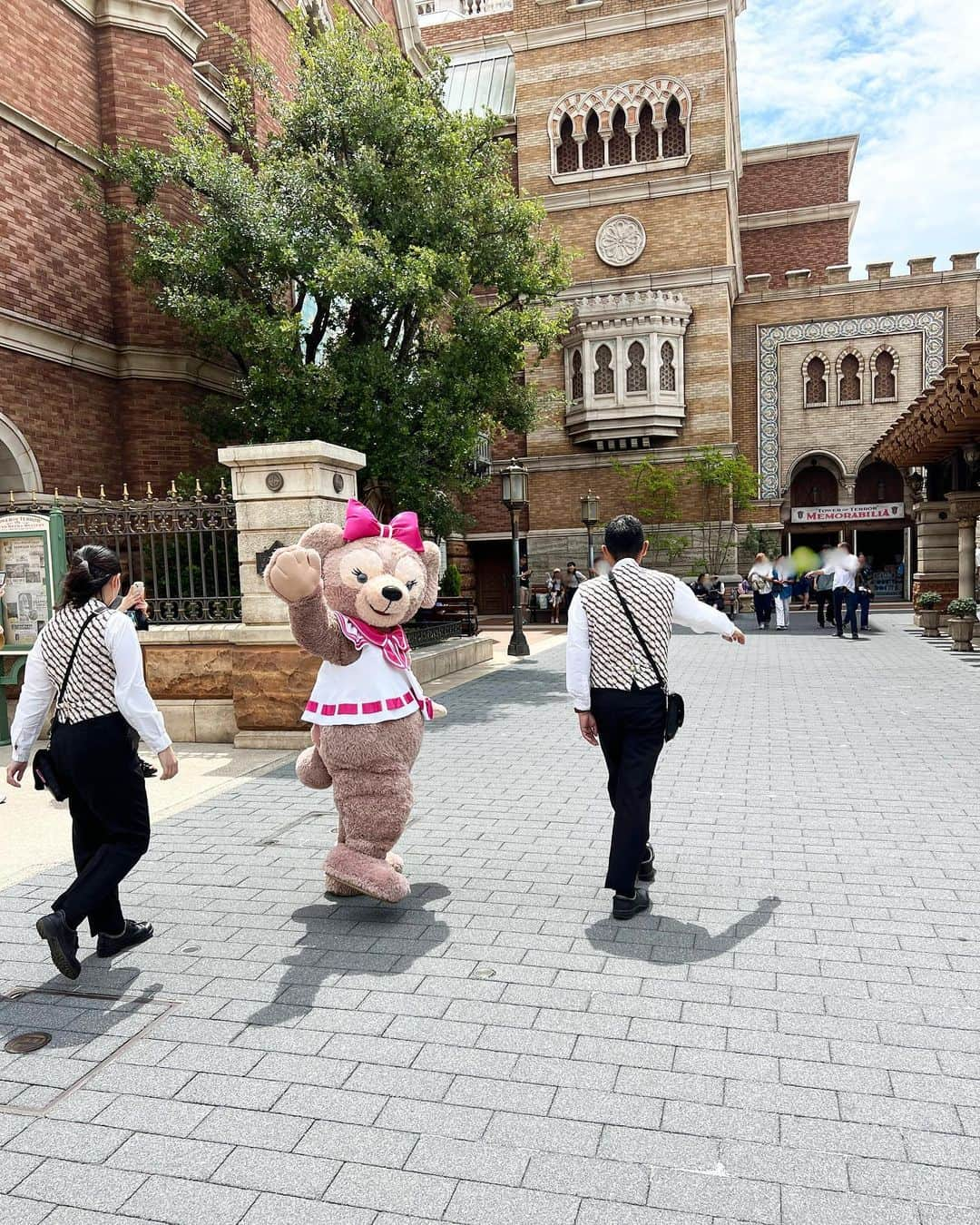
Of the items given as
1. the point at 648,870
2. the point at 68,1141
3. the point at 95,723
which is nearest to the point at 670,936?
the point at 648,870

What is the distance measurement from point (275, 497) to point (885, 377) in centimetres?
2657

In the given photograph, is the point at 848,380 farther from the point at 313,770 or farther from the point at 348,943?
the point at 348,943

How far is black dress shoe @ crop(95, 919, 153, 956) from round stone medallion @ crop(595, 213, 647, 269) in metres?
27.4

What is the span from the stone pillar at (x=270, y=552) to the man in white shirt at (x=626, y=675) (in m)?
4.59

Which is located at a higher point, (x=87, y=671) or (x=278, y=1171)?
(x=87, y=671)

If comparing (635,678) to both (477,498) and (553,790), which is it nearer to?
(553,790)

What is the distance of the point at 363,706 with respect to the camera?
455 centimetres

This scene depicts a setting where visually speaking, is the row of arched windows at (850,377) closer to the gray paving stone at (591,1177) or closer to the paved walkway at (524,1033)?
the paved walkway at (524,1033)

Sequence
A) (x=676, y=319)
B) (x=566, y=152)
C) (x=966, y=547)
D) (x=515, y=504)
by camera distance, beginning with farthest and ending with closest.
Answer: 1. (x=566, y=152)
2. (x=676, y=319)
3. (x=966, y=547)
4. (x=515, y=504)

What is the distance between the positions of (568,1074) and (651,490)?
25.4 meters

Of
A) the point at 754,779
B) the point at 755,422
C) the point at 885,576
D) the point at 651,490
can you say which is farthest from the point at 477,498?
the point at 754,779

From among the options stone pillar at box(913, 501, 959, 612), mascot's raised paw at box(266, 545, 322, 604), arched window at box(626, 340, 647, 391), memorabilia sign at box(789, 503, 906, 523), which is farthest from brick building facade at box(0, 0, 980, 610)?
mascot's raised paw at box(266, 545, 322, 604)

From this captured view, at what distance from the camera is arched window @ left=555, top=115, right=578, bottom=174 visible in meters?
28.5

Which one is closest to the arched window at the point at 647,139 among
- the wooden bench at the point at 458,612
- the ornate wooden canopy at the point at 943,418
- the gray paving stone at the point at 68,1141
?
the ornate wooden canopy at the point at 943,418
